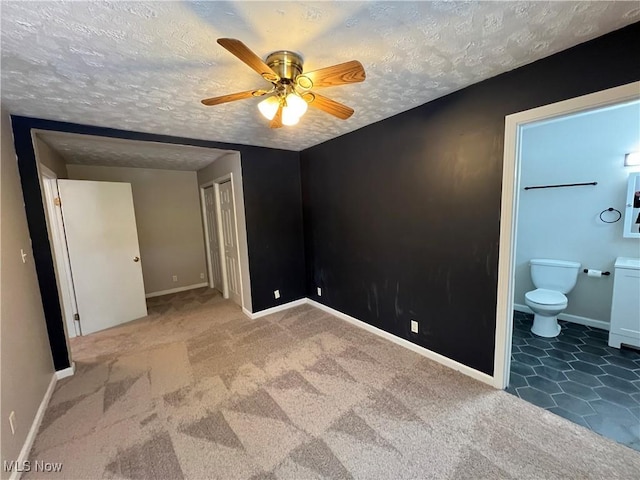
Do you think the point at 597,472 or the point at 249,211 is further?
the point at 249,211

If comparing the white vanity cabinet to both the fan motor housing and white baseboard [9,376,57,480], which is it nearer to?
the fan motor housing

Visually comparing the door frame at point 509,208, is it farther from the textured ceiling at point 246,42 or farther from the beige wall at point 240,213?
the beige wall at point 240,213

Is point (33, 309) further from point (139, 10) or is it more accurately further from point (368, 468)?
point (368, 468)

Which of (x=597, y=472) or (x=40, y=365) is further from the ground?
(x=40, y=365)

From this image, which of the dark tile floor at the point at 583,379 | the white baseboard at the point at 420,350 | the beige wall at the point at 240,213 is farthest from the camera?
the beige wall at the point at 240,213

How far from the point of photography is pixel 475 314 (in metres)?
2.10

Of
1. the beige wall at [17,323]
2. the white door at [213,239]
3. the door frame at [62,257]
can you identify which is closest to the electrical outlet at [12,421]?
the beige wall at [17,323]

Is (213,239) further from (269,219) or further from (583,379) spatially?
(583,379)

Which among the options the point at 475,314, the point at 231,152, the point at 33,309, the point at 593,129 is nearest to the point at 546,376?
the point at 475,314

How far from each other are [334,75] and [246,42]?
0.50 metres

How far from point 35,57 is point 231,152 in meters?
1.97

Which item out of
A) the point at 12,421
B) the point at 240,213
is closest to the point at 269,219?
the point at 240,213

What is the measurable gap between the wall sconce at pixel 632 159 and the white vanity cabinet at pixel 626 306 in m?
1.01

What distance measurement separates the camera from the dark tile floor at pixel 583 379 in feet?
5.58
